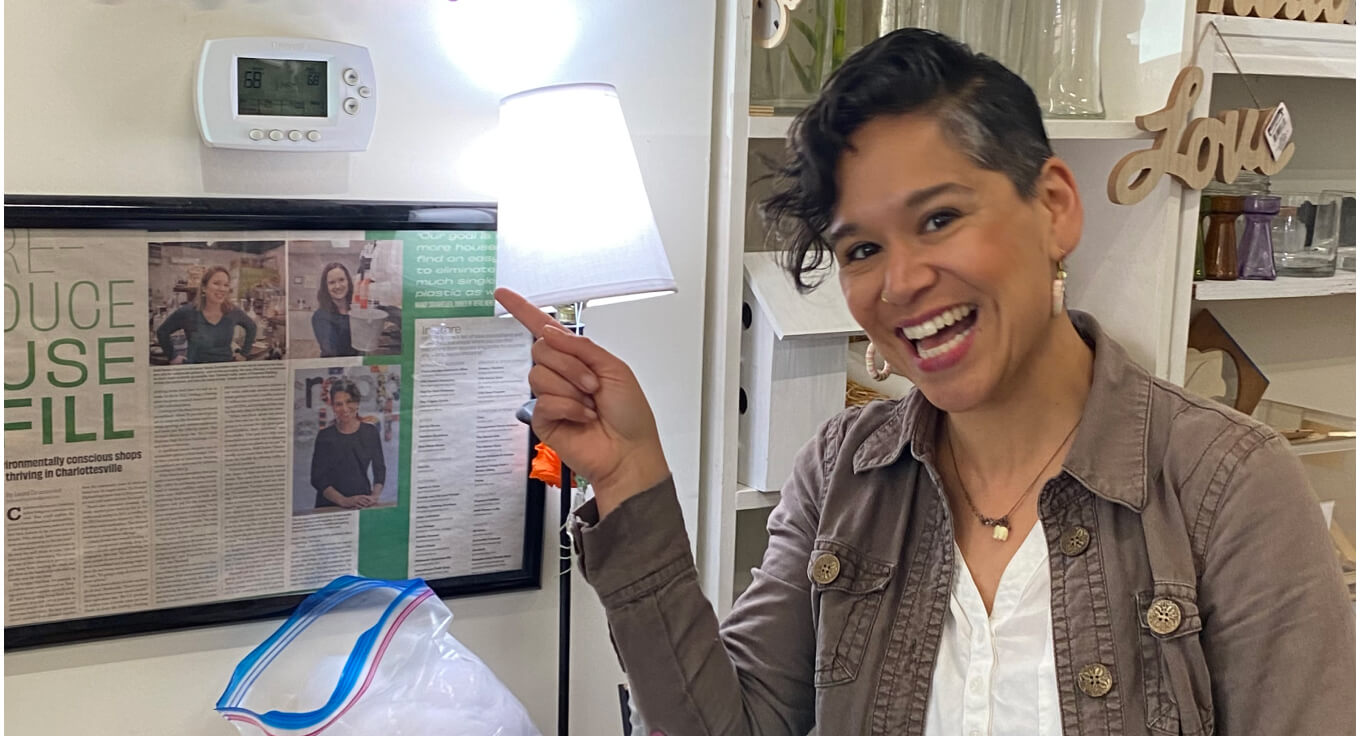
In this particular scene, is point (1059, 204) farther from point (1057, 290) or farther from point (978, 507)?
point (978, 507)

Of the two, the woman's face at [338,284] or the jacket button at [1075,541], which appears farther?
the woman's face at [338,284]

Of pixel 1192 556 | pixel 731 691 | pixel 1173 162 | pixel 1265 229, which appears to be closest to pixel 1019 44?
pixel 1173 162

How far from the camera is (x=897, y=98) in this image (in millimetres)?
1059

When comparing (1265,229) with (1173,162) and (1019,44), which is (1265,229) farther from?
(1019,44)

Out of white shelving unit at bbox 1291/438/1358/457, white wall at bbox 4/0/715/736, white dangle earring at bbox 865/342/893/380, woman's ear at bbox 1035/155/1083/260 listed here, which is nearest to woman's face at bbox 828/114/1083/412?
woman's ear at bbox 1035/155/1083/260

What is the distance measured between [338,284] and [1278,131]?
1300 mm

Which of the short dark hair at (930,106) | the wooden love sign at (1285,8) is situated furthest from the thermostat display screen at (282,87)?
the wooden love sign at (1285,8)

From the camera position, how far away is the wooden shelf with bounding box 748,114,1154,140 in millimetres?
1532

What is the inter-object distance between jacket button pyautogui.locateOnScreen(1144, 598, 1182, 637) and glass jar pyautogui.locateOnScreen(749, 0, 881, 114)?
838mm

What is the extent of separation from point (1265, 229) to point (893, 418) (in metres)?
0.89

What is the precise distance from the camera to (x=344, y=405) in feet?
4.88

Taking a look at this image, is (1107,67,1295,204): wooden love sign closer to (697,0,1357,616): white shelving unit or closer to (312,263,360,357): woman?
(697,0,1357,616): white shelving unit

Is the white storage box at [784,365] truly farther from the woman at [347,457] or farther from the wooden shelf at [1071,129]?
the woman at [347,457]

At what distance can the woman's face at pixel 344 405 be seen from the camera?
58.4 inches
